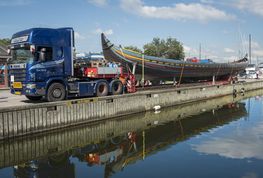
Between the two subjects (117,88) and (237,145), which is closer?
(237,145)

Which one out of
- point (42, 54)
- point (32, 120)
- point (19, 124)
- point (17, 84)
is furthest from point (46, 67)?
point (19, 124)

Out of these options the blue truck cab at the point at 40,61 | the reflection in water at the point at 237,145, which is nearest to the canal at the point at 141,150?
the reflection in water at the point at 237,145

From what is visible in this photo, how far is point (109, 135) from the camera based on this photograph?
13250 millimetres

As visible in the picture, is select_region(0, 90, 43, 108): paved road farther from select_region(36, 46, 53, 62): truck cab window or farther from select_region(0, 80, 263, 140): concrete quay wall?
select_region(36, 46, 53, 62): truck cab window

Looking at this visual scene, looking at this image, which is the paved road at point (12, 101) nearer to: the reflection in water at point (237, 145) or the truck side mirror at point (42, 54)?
the truck side mirror at point (42, 54)

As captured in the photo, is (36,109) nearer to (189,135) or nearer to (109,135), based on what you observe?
(109,135)

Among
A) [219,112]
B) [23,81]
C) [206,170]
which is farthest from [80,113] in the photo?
[219,112]

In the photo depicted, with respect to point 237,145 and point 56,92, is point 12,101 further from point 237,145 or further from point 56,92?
point 237,145

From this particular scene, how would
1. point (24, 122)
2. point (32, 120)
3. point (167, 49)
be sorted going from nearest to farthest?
point (24, 122)
point (32, 120)
point (167, 49)

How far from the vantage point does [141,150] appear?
36.9 feet

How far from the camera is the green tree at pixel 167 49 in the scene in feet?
178

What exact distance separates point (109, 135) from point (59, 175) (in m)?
4.68

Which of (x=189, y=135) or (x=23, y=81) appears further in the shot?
(x=189, y=135)

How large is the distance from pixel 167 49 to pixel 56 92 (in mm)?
43016
